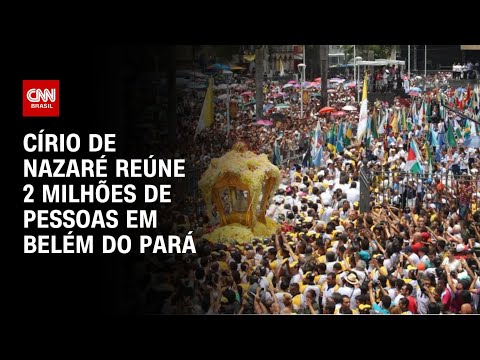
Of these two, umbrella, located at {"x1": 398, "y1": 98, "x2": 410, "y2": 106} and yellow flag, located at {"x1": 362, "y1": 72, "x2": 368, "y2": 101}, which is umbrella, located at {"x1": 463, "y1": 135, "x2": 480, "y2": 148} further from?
yellow flag, located at {"x1": 362, "y1": 72, "x2": 368, "y2": 101}

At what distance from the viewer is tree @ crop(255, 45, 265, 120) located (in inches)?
330

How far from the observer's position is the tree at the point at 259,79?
8375mm

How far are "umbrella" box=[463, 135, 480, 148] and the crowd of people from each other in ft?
0.06

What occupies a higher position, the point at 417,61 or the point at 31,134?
the point at 417,61

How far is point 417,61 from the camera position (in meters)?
8.52

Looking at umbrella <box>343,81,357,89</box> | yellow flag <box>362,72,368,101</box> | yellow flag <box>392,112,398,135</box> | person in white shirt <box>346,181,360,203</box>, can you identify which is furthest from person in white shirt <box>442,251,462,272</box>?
umbrella <box>343,81,357,89</box>

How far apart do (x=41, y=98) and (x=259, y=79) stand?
1.82 meters

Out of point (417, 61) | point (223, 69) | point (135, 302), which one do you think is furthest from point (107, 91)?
point (417, 61)

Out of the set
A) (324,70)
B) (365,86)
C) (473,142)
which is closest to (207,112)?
(324,70)

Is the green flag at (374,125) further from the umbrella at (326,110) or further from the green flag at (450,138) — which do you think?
the green flag at (450,138)

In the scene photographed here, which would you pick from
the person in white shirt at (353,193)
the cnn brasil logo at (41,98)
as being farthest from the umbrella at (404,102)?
the cnn brasil logo at (41,98)

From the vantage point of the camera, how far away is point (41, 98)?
8.10m
